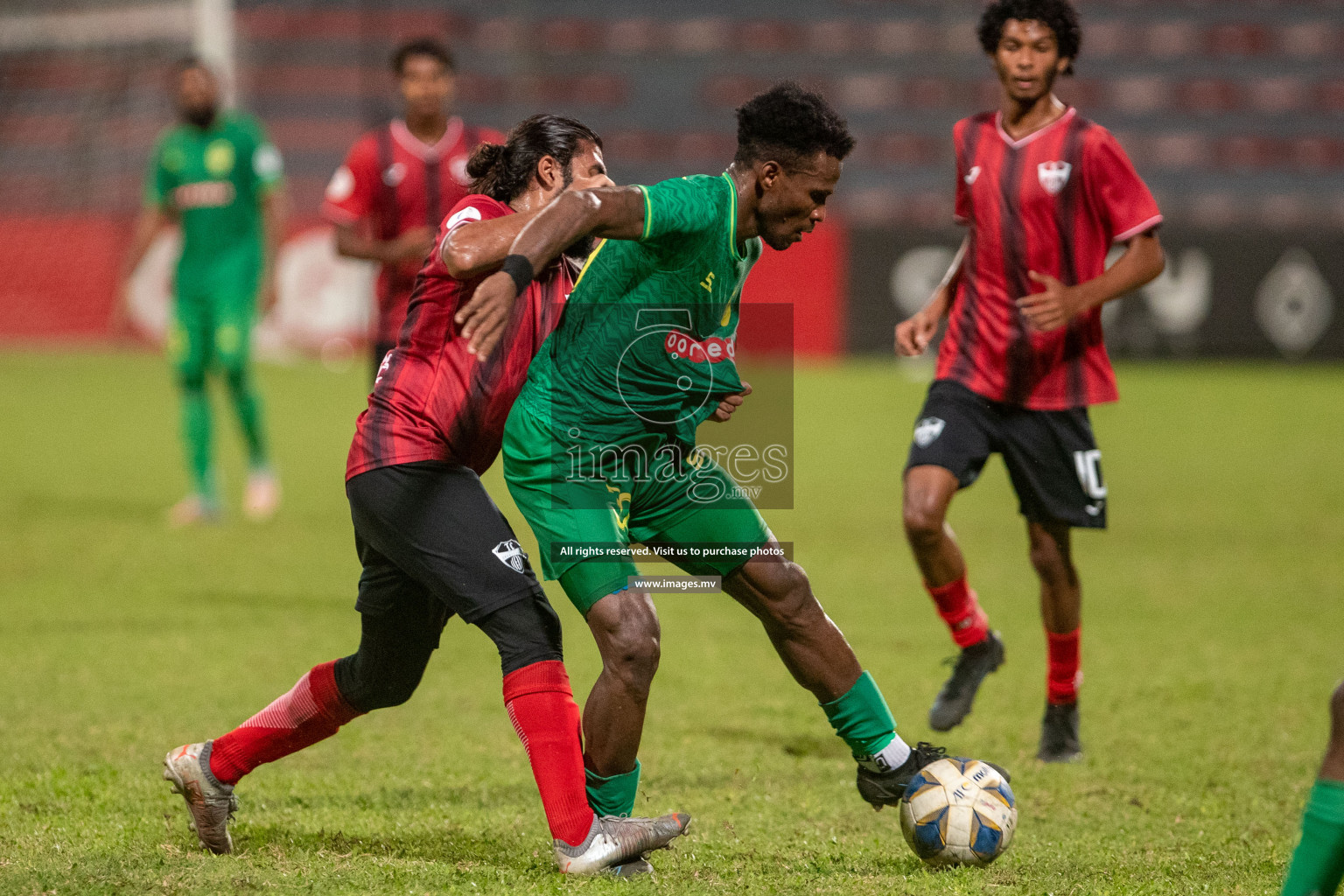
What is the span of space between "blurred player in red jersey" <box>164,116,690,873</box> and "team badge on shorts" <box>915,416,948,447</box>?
1.74 metres

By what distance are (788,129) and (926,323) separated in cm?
187

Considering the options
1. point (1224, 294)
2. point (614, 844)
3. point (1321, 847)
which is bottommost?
point (1224, 294)

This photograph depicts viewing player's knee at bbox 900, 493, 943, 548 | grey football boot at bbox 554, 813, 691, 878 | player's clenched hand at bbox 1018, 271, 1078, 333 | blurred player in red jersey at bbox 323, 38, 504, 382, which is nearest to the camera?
grey football boot at bbox 554, 813, 691, 878

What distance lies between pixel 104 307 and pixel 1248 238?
1494 cm

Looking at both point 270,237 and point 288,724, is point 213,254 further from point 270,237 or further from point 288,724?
point 288,724

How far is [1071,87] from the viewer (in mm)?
23688

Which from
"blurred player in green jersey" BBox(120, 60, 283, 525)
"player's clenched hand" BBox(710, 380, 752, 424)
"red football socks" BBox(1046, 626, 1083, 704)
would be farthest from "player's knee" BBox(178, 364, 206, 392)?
"player's clenched hand" BBox(710, 380, 752, 424)

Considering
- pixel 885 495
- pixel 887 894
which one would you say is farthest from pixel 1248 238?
pixel 887 894

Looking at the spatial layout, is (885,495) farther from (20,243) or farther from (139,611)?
(20,243)

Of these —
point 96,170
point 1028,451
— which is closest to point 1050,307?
point 1028,451

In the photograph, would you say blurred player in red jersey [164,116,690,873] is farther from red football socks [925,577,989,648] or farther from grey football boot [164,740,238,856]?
red football socks [925,577,989,648]

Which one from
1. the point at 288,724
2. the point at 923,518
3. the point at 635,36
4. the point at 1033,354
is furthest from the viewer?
the point at 635,36

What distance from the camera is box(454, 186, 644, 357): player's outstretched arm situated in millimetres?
3242

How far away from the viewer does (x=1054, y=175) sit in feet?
17.1
